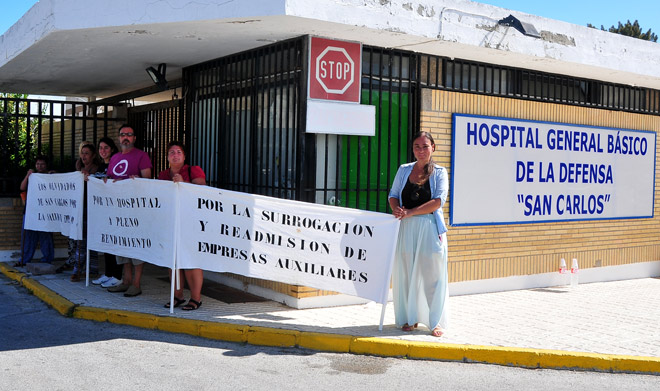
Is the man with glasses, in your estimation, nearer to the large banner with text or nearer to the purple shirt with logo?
the purple shirt with logo

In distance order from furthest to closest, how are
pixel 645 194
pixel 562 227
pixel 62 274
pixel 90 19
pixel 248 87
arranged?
pixel 645 194
pixel 562 227
pixel 62 274
pixel 248 87
pixel 90 19

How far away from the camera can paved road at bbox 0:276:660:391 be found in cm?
526

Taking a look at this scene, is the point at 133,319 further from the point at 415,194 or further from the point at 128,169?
the point at 415,194

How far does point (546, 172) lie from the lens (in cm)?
1005

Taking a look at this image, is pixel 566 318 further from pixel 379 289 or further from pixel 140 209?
pixel 140 209

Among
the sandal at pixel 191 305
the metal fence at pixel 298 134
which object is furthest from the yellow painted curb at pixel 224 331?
the metal fence at pixel 298 134

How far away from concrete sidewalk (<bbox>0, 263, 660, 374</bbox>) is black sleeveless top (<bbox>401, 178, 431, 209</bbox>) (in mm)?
1253

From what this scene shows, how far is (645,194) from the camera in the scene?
1154cm

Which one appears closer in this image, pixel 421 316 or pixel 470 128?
pixel 421 316

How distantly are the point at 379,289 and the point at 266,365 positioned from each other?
1.45 meters

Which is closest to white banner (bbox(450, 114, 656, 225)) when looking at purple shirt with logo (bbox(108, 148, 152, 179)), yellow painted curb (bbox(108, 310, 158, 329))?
purple shirt with logo (bbox(108, 148, 152, 179))

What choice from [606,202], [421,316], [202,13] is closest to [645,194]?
[606,202]

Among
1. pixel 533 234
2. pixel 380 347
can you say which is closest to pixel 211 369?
pixel 380 347

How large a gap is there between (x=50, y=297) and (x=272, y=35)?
3.87m
